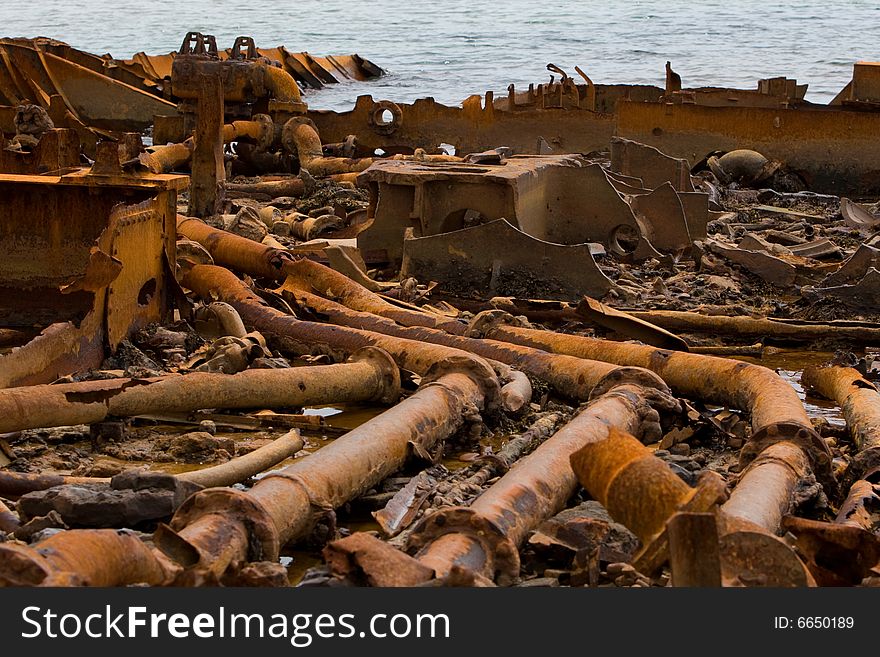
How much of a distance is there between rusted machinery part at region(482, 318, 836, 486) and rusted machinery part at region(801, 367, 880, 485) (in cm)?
24

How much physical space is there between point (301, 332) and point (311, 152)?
29.9ft

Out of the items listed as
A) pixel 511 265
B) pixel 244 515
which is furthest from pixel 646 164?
pixel 244 515

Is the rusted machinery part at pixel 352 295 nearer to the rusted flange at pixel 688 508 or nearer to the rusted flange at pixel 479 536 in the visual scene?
the rusted flange at pixel 479 536

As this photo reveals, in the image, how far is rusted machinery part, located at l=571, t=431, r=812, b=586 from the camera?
4527mm

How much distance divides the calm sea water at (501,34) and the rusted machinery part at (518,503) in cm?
2510

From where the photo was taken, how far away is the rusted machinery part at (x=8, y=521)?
552 cm

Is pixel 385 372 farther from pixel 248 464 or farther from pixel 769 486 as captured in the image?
pixel 769 486

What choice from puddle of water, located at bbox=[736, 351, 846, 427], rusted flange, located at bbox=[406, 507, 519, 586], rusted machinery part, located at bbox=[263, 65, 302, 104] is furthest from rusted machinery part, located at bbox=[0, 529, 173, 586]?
rusted machinery part, located at bbox=[263, 65, 302, 104]

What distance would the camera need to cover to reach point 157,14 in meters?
78.6

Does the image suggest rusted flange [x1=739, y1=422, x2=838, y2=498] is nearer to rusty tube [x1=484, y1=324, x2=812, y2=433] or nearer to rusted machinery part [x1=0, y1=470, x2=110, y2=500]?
rusty tube [x1=484, y1=324, x2=812, y2=433]

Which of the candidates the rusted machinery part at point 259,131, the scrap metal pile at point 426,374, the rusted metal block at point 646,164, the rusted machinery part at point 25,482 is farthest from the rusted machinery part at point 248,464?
the rusted machinery part at point 259,131

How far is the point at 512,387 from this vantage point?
26.6 feet

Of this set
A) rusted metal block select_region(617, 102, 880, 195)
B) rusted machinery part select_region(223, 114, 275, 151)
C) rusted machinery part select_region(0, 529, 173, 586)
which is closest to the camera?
rusted machinery part select_region(0, 529, 173, 586)

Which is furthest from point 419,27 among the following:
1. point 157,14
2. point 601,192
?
point 601,192
